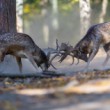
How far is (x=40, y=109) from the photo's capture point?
7691 millimetres

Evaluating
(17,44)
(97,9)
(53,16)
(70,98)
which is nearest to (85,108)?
(70,98)

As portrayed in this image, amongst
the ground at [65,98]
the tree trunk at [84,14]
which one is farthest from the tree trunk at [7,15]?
the ground at [65,98]

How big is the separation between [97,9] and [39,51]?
116 ft

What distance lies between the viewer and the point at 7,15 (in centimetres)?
1762

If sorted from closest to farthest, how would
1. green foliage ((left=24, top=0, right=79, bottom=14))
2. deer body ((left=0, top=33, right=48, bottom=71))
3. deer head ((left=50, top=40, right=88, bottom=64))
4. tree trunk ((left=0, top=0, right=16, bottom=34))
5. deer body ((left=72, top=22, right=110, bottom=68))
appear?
deer body ((left=0, top=33, right=48, bottom=71)) → deer head ((left=50, top=40, right=88, bottom=64)) → deer body ((left=72, top=22, right=110, bottom=68)) → tree trunk ((left=0, top=0, right=16, bottom=34)) → green foliage ((left=24, top=0, right=79, bottom=14))

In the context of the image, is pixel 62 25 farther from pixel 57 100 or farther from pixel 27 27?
pixel 57 100

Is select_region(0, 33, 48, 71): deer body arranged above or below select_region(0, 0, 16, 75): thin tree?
below

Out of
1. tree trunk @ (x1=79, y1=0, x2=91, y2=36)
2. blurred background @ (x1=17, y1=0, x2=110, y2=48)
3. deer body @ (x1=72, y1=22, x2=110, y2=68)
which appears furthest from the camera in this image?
blurred background @ (x1=17, y1=0, x2=110, y2=48)

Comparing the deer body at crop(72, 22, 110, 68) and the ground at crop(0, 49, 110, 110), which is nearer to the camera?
the ground at crop(0, 49, 110, 110)

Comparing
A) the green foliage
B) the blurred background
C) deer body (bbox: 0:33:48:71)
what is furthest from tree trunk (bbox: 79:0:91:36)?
the green foliage

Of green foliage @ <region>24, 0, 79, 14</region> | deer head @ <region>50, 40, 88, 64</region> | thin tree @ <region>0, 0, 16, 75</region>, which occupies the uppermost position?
green foliage @ <region>24, 0, 79, 14</region>

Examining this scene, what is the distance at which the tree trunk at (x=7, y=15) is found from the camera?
1752 centimetres

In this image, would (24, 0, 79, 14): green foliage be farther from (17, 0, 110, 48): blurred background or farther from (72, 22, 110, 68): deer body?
(72, 22, 110, 68): deer body

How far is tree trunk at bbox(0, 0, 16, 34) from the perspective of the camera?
17.5 meters
